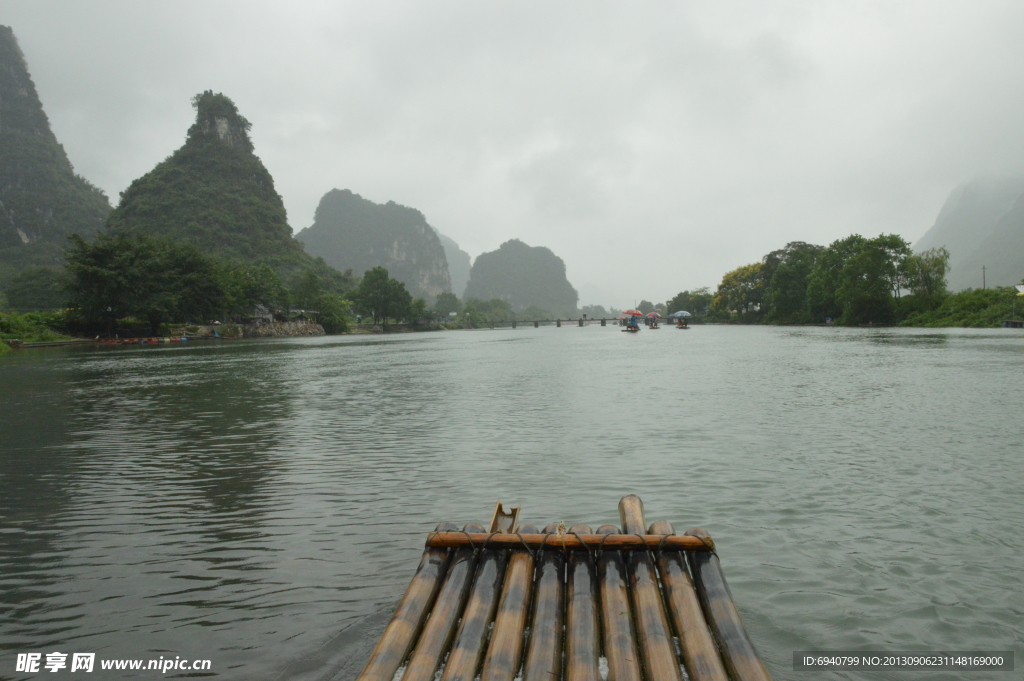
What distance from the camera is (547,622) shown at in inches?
162

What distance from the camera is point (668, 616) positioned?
14.4 ft

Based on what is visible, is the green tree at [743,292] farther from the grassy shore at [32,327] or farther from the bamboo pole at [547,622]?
the bamboo pole at [547,622]

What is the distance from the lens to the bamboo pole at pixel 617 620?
3715 millimetres

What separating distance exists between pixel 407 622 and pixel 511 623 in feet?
2.38

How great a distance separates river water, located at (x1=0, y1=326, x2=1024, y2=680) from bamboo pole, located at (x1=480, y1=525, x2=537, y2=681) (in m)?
1.44

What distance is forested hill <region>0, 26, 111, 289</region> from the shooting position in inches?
6412

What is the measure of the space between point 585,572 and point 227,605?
3.63m

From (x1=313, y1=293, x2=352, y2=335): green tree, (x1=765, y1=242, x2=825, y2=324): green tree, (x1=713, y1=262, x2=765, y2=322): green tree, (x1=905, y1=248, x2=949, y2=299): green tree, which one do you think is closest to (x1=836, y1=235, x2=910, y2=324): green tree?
(x1=905, y1=248, x2=949, y2=299): green tree

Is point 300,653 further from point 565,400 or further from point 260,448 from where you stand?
point 565,400

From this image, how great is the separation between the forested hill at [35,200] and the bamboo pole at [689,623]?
193518mm

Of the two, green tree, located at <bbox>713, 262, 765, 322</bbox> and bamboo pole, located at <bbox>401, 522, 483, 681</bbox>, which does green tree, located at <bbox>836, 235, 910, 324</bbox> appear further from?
bamboo pole, located at <bbox>401, 522, 483, 681</bbox>

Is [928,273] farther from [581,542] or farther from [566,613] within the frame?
[566,613]

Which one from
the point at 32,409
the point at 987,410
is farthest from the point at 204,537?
the point at 987,410

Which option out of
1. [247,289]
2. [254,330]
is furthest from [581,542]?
[254,330]
